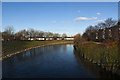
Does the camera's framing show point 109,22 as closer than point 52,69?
No

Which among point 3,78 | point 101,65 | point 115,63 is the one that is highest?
point 115,63

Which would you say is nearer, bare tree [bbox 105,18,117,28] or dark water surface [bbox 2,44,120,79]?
dark water surface [bbox 2,44,120,79]

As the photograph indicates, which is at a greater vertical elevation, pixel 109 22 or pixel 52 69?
pixel 109 22

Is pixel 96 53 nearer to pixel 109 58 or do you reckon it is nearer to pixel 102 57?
pixel 102 57

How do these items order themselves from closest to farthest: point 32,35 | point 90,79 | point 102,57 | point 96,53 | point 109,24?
point 90,79, point 102,57, point 96,53, point 109,24, point 32,35

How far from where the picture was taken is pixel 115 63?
1060 centimetres

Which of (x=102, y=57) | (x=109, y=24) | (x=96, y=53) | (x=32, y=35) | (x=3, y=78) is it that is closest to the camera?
(x=3, y=78)

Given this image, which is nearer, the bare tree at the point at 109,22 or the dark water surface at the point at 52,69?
the dark water surface at the point at 52,69

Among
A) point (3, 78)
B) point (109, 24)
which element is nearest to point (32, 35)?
point (109, 24)

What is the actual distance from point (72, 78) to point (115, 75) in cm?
506

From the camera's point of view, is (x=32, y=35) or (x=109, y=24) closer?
(x=109, y=24)

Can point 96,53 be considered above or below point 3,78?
above

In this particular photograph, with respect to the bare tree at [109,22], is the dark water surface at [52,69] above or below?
below

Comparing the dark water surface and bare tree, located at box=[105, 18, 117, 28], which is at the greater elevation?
bare tree, located at box=[105, 18, 117, 28]
